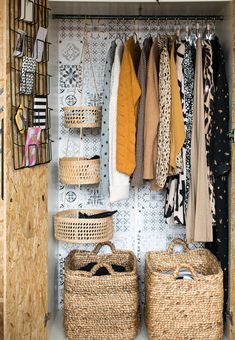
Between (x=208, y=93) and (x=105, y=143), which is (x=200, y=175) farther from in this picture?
(x=105, y=143)

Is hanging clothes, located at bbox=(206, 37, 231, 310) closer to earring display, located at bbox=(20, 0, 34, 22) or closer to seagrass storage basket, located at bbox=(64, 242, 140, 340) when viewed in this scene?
seagrass storage basket, located at bbox=(64, 242, 140, 340)

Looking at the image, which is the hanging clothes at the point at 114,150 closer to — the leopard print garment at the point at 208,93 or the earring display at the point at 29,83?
the earring display at the point at 29,83

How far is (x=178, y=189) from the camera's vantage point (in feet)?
9.46

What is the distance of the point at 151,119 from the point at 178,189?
1.47ft

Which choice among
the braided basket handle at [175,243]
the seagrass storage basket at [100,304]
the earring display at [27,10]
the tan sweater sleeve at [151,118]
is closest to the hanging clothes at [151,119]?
the tan sweater sleeve at [151,118]

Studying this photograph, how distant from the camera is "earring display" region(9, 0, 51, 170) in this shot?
88.8 inches

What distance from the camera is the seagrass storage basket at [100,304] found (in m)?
2.83

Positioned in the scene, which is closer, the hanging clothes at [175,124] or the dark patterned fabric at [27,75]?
the dark patterned fabric at [27,75]

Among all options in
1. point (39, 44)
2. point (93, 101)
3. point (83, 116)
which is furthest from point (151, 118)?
point (39, 44)

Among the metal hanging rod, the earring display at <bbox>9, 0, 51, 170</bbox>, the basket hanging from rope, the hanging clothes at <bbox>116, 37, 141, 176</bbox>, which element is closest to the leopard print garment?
the metal hanging rod

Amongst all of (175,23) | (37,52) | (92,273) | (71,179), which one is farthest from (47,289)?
(175,23)

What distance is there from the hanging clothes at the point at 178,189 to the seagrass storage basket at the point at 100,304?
1.37 ft

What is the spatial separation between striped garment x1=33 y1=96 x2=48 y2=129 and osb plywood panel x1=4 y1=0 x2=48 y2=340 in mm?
238

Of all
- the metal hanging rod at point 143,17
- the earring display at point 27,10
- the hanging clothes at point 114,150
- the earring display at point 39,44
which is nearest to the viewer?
the earring display at point 27,10
